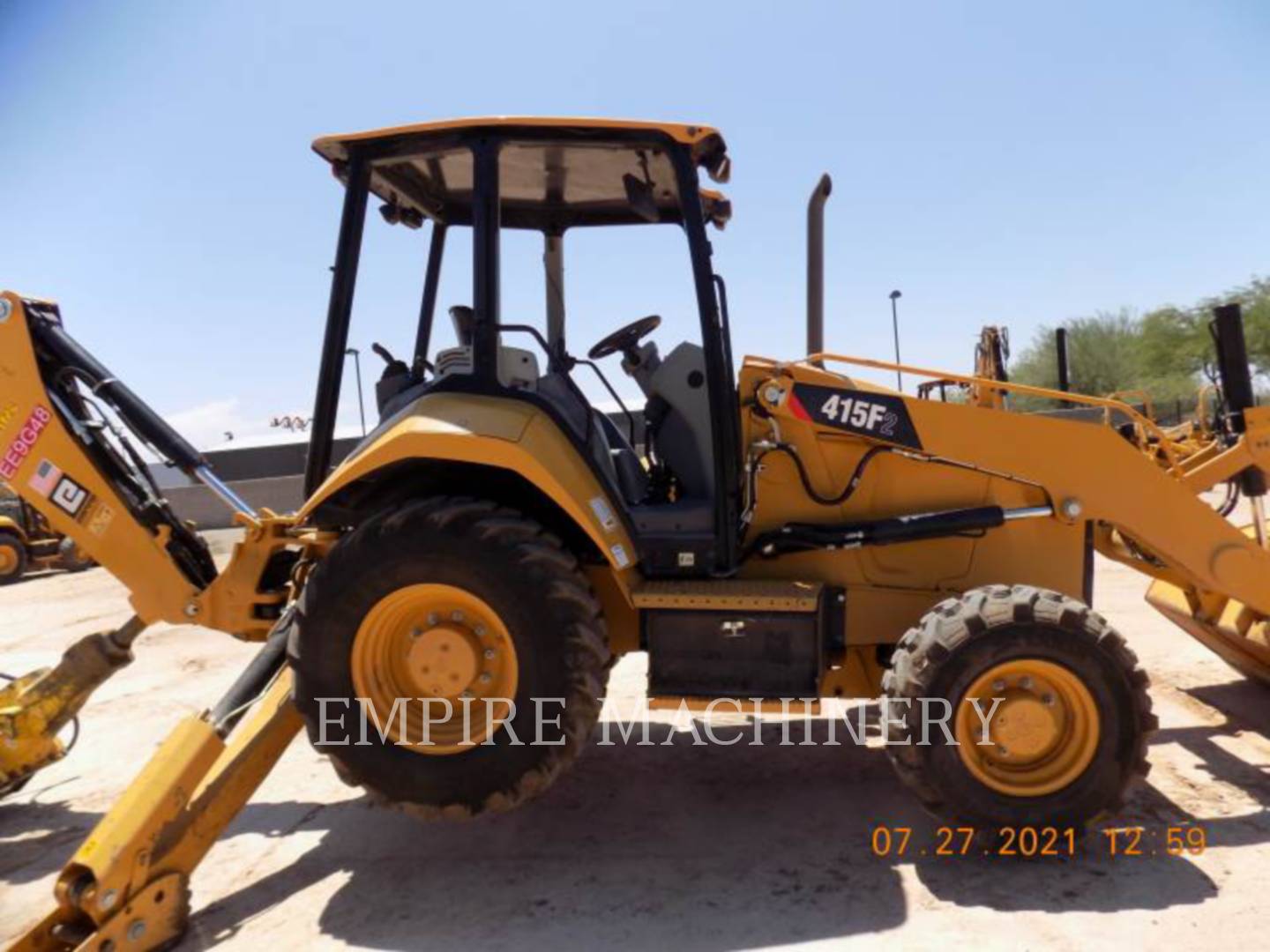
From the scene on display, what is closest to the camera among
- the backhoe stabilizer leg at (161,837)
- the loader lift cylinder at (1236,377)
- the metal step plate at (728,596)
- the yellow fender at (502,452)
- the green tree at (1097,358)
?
the backhoe stabilizer leg at (161,837)

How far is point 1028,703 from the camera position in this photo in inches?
125

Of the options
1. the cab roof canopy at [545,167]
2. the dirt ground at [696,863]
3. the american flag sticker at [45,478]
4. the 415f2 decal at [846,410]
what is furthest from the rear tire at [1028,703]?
the american flag sticker at [45,478]

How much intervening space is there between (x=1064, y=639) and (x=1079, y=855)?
2.56ft

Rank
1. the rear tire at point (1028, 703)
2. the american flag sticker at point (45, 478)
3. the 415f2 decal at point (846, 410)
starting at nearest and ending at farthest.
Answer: the rear tire at point (1028, 703)
the 415f2 decal at point (846, 410)
the american flag sticker at point (45, 478)

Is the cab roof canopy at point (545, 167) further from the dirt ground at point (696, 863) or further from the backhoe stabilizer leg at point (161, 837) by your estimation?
the dirt ground at point (696, 863)

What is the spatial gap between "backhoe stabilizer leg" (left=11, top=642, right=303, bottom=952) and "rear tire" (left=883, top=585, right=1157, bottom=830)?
2.32m

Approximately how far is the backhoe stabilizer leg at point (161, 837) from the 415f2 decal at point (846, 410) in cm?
236

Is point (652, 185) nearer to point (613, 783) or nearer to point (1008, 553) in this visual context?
point (1008, 553)

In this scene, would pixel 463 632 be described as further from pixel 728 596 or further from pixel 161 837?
pixel 161 837

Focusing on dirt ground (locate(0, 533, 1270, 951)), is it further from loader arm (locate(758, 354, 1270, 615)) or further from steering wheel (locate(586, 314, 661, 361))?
steering wheel (locate(586, 314, 661, 361))

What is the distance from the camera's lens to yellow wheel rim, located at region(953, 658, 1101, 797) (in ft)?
10.4

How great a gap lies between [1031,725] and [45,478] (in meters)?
4.19

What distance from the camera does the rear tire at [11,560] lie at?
14023 mm

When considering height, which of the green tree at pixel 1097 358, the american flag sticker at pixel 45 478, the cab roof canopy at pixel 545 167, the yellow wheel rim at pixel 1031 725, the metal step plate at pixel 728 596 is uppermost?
the green tree at pixel 1097 358
